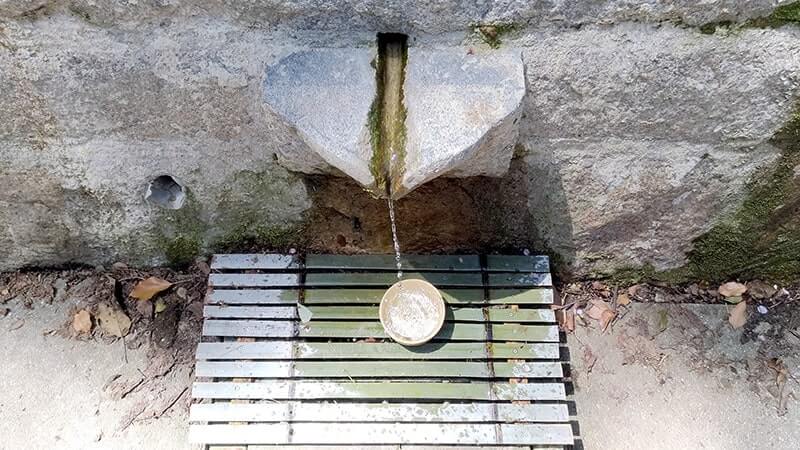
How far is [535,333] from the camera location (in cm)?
197

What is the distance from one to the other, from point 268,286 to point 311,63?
2.46ft

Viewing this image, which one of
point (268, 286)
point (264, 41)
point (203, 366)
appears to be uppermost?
point (264, 41)

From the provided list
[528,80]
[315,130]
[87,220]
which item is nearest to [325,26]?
[315,130]

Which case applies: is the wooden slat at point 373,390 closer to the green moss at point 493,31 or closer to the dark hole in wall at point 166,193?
the dark hole in wall at point 166,193

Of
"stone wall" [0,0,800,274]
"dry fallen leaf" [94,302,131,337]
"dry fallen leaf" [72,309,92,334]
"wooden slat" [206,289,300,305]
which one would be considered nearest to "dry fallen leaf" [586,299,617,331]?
"stone wall" [0,0,800,274]

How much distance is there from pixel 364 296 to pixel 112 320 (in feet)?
2.64

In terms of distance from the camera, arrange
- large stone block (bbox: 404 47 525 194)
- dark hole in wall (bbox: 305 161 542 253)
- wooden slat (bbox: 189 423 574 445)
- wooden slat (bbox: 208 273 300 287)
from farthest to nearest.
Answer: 1. wooden slat (bbox: 208 273 300 287)
2. dark hole in wall (bbox: 305 161 542 253)
3. wooden slat (bbox: 189 423 574 445)
4. large stone block (bbox: 404 47 525 194)

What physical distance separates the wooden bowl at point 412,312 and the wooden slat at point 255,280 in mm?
287

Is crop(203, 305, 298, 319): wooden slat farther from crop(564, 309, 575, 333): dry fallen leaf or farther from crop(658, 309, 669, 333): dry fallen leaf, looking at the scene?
crop(658, 309, 669, 333): dry fallen leaf

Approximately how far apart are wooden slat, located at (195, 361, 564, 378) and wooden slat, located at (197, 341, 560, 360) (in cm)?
2

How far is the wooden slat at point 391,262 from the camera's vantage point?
6.81 ft

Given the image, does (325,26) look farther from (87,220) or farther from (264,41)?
(87,220)

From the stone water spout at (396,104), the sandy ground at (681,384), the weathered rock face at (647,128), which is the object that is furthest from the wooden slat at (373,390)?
the stone water spout at (396,104)

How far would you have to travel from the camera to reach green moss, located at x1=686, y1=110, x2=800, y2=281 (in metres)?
1.84
